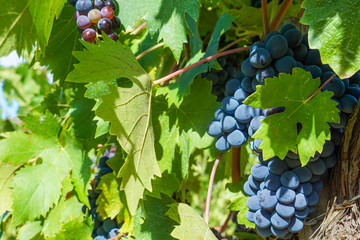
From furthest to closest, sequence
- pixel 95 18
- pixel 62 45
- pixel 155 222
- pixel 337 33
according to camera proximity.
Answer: pixel 62 45, pixel 155 222, pixel 95 18, pixel 337 33

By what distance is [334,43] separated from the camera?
0.70 meters

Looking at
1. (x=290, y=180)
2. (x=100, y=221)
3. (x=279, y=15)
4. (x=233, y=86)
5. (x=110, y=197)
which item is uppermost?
(x=279, y=15)

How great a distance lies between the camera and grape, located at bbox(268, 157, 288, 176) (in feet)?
2.66

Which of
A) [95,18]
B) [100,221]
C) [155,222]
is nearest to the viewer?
[95,18]

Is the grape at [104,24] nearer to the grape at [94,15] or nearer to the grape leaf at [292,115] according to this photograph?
the grape at [94,15]

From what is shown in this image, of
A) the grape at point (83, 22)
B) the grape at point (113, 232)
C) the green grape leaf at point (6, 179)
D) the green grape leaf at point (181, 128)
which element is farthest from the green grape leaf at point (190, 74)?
the green grape leaf at point (6, 179)

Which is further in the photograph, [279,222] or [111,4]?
[111,4]

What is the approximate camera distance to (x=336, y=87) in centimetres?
79

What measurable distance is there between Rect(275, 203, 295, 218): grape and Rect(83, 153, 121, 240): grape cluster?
1.93 feet

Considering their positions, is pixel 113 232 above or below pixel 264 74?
below

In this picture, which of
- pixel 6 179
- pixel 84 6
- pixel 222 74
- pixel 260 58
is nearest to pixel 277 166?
pixel 260 58

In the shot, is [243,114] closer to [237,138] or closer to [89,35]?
[237,138]

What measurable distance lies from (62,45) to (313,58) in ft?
2.32

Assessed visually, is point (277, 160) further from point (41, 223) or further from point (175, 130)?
point (41, 223)
